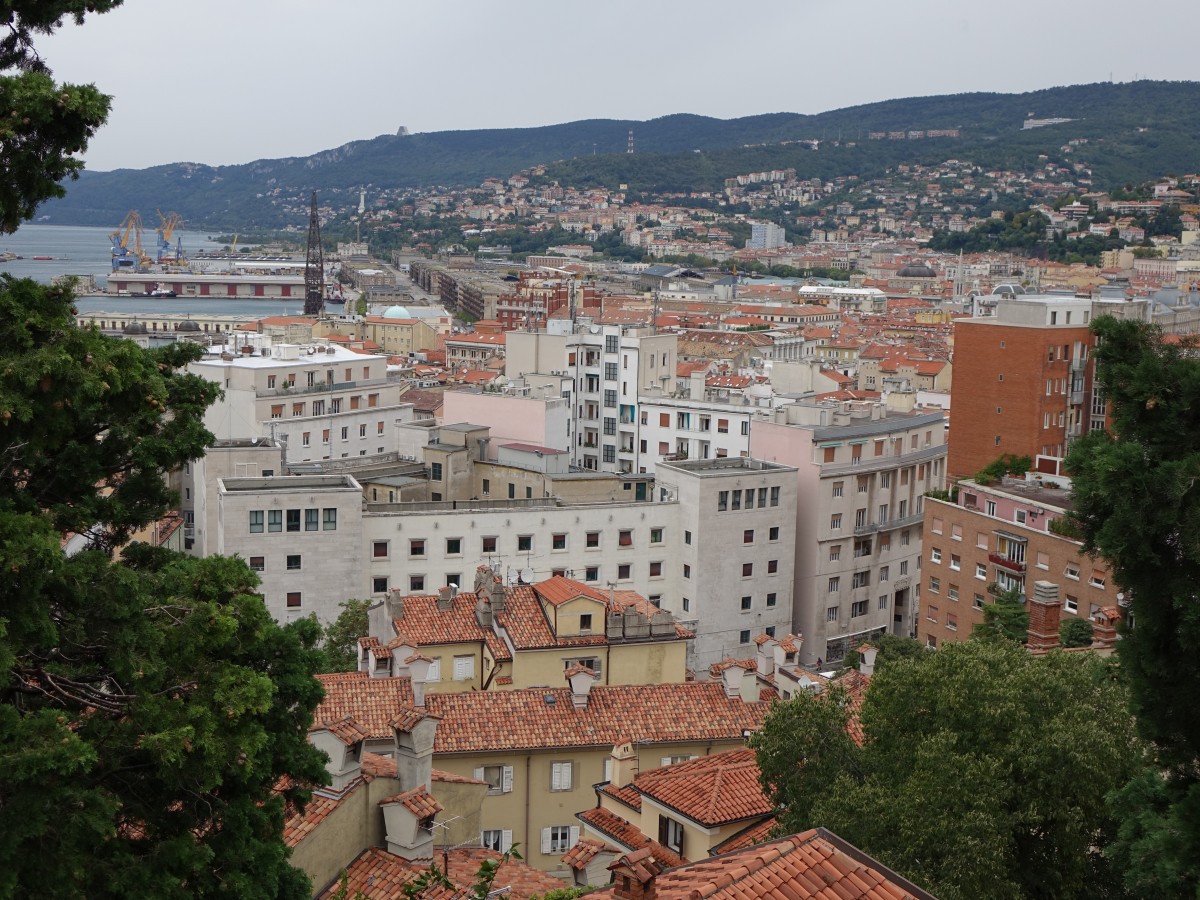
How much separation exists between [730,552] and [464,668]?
15.0 metres

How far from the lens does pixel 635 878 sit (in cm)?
1033

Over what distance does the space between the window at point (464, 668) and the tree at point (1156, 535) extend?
16.1m

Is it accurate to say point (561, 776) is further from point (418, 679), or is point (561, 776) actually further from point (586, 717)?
point (418, 679)

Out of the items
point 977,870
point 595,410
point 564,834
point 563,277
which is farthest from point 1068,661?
point 563,277

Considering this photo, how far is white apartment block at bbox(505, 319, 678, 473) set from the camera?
5409 centimetres

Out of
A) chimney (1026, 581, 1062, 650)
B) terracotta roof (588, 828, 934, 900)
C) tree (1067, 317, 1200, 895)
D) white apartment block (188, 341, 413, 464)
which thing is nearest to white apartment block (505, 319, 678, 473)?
white apartment block (188, 341, 413, 464)

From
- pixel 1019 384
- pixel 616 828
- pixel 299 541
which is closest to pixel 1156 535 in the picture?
pixel 616 828

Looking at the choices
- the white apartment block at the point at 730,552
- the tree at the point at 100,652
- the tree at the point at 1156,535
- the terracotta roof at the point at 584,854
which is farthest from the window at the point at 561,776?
the white apartment block at the point at 730,552

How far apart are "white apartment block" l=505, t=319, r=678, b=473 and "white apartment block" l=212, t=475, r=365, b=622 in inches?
762

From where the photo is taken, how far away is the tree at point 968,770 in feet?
44.4

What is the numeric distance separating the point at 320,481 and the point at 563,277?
142901 millimetres

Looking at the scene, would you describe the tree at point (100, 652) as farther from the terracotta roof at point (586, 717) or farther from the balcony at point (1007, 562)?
the balcony at point (1007, 562)

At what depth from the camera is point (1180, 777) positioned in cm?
1117

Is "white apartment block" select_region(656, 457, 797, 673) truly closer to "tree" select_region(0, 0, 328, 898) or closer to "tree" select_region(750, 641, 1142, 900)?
"tree" select_region(750, 641, 1142, 900)
